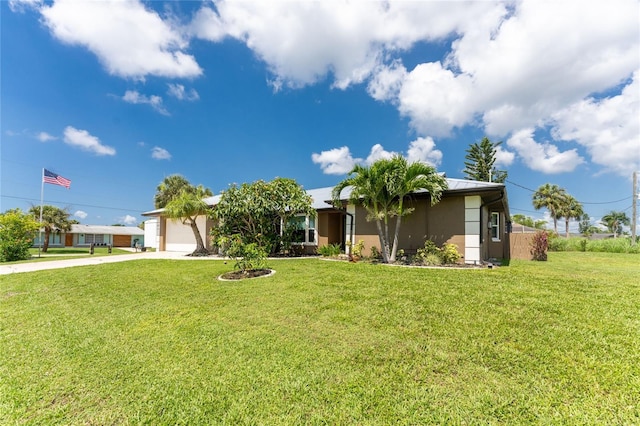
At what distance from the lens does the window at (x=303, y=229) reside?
1466 cm

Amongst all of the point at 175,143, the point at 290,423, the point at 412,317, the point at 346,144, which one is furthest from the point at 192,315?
the point at 175,143

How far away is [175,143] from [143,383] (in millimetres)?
25076

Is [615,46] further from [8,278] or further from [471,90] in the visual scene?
[8,278]

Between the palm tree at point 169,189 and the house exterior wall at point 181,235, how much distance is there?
9.88 metres

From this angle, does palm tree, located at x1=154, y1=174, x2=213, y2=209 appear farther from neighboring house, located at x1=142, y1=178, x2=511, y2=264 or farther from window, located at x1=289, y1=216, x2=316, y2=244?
neighboring house, located at x1=142, y1=178, x2=511, y2=264

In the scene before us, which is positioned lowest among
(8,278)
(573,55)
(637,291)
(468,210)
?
(8,278)

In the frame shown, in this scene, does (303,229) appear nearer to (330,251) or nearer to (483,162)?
(330,251)

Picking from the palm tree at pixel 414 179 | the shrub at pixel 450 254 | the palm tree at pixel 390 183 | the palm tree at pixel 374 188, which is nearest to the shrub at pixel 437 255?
the shrub at pixel 450 254

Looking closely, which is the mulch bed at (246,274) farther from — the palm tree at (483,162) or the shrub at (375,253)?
the palm tree at (483,162)

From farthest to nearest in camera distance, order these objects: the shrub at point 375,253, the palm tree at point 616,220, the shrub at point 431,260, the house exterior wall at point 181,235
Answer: the palm tree at point 616,220 < the house exterior wall at point 181,235 < the shrub at point 375,253 < the shrub at point 431,260

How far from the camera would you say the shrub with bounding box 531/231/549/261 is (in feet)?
44.1

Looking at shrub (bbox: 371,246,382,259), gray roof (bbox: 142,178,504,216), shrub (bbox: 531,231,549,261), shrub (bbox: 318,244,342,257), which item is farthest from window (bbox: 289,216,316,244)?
shrub (bbox: 531,231,549,261)

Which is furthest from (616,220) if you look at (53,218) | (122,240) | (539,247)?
(122,240)

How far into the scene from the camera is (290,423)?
8.01ft
